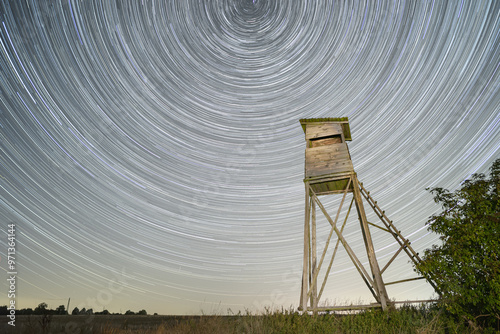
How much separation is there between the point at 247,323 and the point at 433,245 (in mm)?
5981

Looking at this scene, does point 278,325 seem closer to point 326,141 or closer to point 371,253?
point 371,253

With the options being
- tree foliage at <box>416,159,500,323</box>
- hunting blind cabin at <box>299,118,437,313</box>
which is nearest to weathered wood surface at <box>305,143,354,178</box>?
hunting blind cabin at <box>299,118,437,313</box>

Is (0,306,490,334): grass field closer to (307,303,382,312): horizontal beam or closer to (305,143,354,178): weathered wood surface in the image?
(307,303,382,312): horizontal beam

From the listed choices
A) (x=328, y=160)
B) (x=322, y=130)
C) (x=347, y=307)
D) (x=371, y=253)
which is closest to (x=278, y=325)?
(x=347, y=307)

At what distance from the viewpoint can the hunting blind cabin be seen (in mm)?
10891

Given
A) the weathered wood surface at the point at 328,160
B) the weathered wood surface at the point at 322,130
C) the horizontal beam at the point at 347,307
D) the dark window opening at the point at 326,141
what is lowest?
the horizontal beam at the point at 347,307

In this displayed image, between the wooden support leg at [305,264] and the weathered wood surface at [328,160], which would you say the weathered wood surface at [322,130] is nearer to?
the weathered wood surface at [328,160]

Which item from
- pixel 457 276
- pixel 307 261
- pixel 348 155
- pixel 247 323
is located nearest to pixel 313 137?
pixel 348 155

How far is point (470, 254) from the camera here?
880cm

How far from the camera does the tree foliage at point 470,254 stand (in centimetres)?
848

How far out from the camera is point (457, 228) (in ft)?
30.2

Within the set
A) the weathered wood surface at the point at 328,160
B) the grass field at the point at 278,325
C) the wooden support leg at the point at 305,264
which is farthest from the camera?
the weathered wood surface at the point at 328,160

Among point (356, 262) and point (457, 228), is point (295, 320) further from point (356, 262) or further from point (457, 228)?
point (457, 228)

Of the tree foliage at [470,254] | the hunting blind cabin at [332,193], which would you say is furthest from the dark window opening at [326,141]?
the tree foliage at [470,254]
